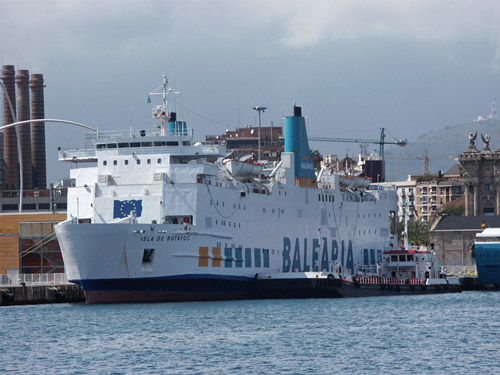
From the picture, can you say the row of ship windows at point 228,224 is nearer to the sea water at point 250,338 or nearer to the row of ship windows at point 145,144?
the sea water at point 250,338

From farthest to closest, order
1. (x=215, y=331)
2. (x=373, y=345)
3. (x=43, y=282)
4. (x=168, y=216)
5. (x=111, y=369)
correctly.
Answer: (x=43, y=282), (x=168, y=216), (x=215, y=331), (x=373, y=345), (x=111, y=369)

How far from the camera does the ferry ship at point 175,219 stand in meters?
54.2

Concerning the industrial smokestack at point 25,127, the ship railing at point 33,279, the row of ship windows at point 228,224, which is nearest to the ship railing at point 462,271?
the row of ship windows at point 228,224

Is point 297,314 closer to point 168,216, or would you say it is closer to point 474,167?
point 168,216

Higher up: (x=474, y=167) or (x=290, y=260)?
(x=474, y=167)

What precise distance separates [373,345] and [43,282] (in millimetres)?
25458

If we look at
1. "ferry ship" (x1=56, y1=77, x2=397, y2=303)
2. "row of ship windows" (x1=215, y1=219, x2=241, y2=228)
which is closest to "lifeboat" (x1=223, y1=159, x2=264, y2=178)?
"ferry ship" (x1=56, y1=77, x2=397, y2=303)

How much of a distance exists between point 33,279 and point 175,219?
32.7ft

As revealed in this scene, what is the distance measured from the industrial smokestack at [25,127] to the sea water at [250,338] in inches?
1849

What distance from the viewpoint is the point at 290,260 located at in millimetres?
66875

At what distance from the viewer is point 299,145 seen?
70500 millimetres

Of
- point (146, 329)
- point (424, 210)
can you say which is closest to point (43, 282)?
point (146, 329)

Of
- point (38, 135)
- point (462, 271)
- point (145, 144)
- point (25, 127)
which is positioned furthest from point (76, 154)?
point (462, 271)

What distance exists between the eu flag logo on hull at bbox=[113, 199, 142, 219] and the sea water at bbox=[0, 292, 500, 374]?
4806mm
